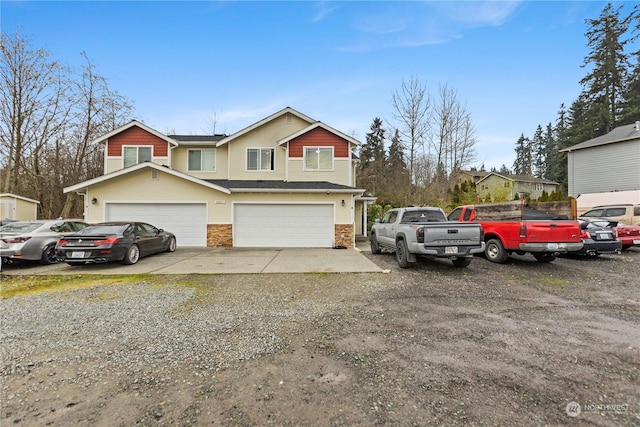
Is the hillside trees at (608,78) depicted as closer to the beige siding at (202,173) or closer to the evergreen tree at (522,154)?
the evergreen tree at (522,154)

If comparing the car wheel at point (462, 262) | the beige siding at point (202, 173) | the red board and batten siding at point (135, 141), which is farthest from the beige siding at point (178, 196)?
the car wheel at point (462, 262)

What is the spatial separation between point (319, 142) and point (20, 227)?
39.2 feet

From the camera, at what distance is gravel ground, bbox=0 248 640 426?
2.28 m

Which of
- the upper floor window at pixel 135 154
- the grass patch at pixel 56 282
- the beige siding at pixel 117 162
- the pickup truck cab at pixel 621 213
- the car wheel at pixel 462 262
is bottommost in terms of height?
the grass patch at pixel 56 282

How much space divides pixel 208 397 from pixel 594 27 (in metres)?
50.7

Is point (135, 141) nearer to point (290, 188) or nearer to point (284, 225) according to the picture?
point (290, 188)

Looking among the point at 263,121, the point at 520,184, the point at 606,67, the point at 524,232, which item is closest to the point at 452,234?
the point at 524,232

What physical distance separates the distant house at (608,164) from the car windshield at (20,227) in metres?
33.6

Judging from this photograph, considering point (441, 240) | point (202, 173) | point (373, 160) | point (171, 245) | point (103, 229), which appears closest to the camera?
point (441, 240)

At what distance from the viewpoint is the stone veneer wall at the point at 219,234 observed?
12.9 metres

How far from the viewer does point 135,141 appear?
15367 mm

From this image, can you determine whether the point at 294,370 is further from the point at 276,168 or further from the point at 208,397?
the point at 276,168

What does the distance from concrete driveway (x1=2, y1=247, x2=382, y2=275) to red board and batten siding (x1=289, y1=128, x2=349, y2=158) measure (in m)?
6.32

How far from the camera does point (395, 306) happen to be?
4.94m
